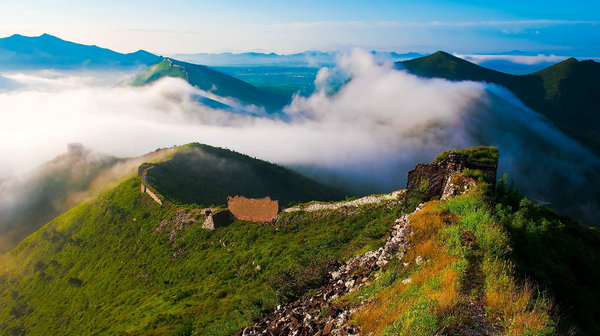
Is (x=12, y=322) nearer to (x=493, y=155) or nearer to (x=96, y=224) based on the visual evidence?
(x=96, y=224)

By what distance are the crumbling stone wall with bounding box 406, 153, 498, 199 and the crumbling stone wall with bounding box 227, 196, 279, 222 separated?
18.8 meters

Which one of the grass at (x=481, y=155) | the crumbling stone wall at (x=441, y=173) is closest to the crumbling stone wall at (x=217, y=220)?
the crumbling stone wall at (x=441, y=173)

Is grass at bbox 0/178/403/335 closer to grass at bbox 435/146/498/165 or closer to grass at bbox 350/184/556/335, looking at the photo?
grass at bbox 350/184/556/335

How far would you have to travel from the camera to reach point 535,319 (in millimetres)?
5926

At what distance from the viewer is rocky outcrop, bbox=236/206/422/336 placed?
8.38 m

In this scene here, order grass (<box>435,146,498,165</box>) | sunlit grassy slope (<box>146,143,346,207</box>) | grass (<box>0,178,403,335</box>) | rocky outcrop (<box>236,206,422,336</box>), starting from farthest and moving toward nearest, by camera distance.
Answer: sunlit grassy slope (<box>146,143,346,207</box>) < grass (<box>0,178,403,335</box>) < grass (<box>435,146,498,165</box>) < rocky outcrop (<box>236,206,422,336</box>)

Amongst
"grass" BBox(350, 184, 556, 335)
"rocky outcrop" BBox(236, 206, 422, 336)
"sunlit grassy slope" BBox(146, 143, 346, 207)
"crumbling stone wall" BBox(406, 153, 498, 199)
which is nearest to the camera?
"grass" BBox(350, 184, 556, 335)

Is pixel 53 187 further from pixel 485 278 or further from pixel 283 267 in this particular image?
pixel 485 278

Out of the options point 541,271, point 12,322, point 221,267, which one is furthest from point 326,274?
point 12,322

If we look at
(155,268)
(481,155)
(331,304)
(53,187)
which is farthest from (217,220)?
(53,187)

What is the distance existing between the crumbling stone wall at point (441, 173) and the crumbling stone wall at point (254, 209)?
61.6 feet

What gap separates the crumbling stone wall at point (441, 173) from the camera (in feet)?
44.0

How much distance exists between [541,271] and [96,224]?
5325 cm

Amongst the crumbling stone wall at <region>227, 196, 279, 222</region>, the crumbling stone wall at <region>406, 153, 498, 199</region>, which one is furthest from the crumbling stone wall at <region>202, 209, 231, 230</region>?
the crumbling stone wall at <region>406, 153, 498, 199</region>
